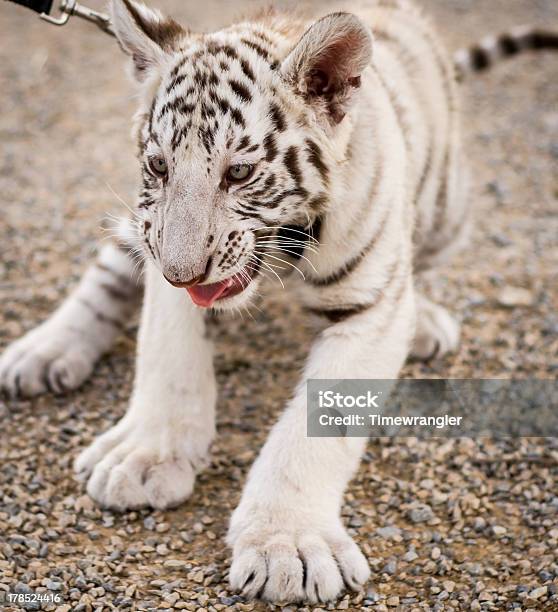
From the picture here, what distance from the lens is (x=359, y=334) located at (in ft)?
7.72

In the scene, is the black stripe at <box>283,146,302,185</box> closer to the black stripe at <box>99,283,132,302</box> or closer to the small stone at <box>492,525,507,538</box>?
the small stone at <box>492,525,507,538</box>

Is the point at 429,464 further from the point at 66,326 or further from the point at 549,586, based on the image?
the point at 66,326

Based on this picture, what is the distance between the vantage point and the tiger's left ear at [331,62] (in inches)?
78.8

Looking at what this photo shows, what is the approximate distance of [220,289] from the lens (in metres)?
2.12

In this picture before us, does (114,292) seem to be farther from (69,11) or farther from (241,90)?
(241,90)

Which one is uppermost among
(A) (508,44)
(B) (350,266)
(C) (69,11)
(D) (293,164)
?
(C) (69,11)

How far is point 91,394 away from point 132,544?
29.4 inches

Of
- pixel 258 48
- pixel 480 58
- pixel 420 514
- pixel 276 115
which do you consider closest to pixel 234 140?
pixel 276 115

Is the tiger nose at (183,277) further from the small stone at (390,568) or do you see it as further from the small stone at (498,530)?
the small stone at (498,530)

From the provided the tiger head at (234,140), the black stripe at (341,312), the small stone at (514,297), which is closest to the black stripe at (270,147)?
the tiger head at (234,140)

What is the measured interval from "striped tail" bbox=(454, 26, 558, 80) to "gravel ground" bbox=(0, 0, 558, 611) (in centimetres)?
69

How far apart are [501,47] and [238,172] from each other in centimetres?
230

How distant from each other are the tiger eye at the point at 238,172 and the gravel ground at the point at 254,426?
3.08 ft

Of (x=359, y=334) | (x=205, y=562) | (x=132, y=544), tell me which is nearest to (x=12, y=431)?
(x=132, y=544)
